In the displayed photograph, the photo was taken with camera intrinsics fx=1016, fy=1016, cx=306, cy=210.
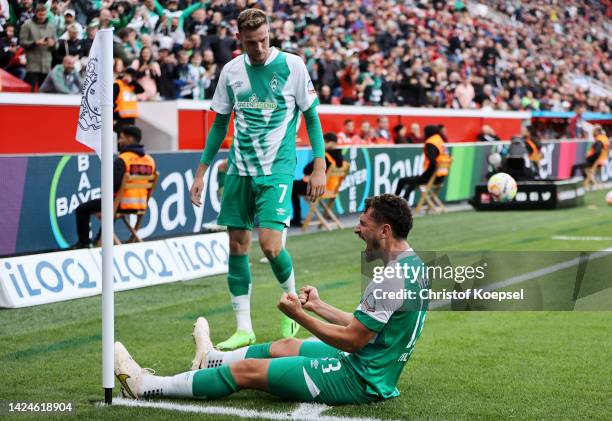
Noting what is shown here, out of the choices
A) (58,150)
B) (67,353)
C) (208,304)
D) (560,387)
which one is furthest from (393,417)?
(58,150)

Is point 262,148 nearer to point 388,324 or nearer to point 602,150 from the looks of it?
point 388,324

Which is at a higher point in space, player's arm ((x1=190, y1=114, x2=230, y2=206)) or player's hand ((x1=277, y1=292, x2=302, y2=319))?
player's arm ((x1=190, y1=114, x2=230, y2=206))

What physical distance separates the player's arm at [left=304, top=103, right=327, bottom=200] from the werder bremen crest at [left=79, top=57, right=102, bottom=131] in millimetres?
1930

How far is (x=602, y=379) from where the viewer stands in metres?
6.25

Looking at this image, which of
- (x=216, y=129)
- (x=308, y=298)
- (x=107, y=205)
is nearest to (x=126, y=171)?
(x=216, y=129)

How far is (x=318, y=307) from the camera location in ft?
17.0

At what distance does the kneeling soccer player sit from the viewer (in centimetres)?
505

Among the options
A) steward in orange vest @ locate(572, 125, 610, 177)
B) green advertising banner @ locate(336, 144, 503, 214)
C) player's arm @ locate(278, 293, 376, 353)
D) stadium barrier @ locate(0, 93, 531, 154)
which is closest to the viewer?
player's arm @ locate(278, 293, 376, 353)

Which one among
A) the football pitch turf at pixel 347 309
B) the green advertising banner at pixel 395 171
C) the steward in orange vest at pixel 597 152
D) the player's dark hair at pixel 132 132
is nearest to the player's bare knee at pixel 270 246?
the football pitch turf at pixel 347 309

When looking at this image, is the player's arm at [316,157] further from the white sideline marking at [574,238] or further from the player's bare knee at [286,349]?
the white sideline marking at [574,238]

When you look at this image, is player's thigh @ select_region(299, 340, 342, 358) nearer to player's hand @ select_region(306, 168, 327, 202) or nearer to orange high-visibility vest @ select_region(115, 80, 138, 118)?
player's hand @ select_region(306, 168, 327, 202)

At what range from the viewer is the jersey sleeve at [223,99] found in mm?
7082

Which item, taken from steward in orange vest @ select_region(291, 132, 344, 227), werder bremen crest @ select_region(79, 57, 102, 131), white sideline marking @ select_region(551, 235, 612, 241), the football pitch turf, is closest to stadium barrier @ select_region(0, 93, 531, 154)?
steward in orange vest @ select_region(291, 132, 344, 227)

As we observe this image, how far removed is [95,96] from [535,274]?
6610 millimetres
